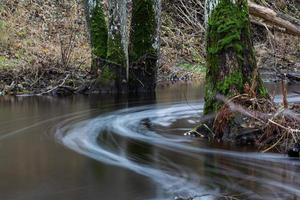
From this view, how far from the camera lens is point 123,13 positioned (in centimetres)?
1730

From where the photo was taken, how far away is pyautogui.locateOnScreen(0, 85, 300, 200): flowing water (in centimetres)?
637

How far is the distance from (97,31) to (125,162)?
11093mm

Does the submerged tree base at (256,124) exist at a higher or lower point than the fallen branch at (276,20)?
lower

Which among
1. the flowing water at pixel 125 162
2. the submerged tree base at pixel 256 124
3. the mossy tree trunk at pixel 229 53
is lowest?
the flowing water at pixel 125 162

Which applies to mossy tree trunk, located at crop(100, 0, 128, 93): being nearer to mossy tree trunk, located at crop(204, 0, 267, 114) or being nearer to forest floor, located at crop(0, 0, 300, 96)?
forest floor, located at crop(0, 0, 300, 96)

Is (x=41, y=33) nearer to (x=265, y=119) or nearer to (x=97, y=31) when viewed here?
(x=97, y=31)

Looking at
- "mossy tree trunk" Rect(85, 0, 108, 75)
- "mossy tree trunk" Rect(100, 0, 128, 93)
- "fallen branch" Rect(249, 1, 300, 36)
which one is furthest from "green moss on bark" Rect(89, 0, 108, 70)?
"fallen branch" Rect(249, 1, 300, 36)

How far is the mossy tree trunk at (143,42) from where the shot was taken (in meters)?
18.2

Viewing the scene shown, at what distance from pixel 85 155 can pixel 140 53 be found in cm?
1010

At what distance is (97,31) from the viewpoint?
60.6 feet

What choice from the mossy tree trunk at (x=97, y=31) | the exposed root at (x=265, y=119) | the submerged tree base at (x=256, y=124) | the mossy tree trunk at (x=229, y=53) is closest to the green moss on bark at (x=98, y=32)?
the mossy tree trunk at (x=97, y=31)

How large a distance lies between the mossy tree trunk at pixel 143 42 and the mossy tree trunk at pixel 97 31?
3.19 ft

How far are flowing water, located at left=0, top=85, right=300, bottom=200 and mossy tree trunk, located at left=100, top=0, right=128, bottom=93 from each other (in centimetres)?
442

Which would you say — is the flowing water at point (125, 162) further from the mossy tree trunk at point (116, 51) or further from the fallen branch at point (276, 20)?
the mossy tree trunk at point (116, 51)
